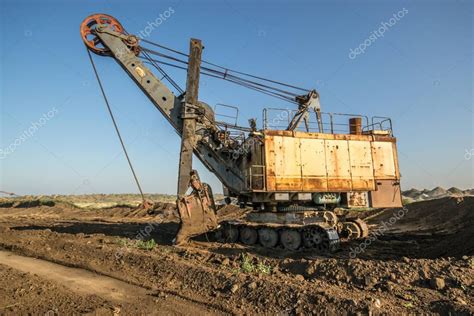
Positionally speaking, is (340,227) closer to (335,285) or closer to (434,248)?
(434,248)

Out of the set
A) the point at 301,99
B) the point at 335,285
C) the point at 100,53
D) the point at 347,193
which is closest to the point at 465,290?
the point at 335,285

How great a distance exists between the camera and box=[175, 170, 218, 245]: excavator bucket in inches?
421

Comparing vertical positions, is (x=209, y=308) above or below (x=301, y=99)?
below

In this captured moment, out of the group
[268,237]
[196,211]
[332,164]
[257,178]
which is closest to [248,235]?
[268,237]

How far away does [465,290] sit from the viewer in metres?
5.30

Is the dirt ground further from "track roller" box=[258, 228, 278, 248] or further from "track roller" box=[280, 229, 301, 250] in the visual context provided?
"track roller" box=[258, 228, 278, 248]

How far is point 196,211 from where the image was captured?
10945 millimetres

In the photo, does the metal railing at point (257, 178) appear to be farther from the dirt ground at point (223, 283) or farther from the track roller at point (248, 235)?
the dirt ground at point (223, 283)

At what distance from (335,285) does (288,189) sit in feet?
17.0

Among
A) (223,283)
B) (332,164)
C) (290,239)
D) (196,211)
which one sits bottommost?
(223,283)

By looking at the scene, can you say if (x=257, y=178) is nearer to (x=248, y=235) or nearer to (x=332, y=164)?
(x=248, y=235)

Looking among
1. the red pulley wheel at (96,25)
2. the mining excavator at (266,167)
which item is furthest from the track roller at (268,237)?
the red pulley wheel at (96,25)

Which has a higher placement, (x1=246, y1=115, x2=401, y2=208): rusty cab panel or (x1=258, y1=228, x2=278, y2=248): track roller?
(x1=246, y1=115, x2=401, y2=208): rusty cab panel

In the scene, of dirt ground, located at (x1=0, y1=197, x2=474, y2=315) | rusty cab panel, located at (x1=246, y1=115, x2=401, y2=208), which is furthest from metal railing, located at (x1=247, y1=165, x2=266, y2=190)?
dirt ground, located at (x1=0, y1=197, x2=474, y2=315)
